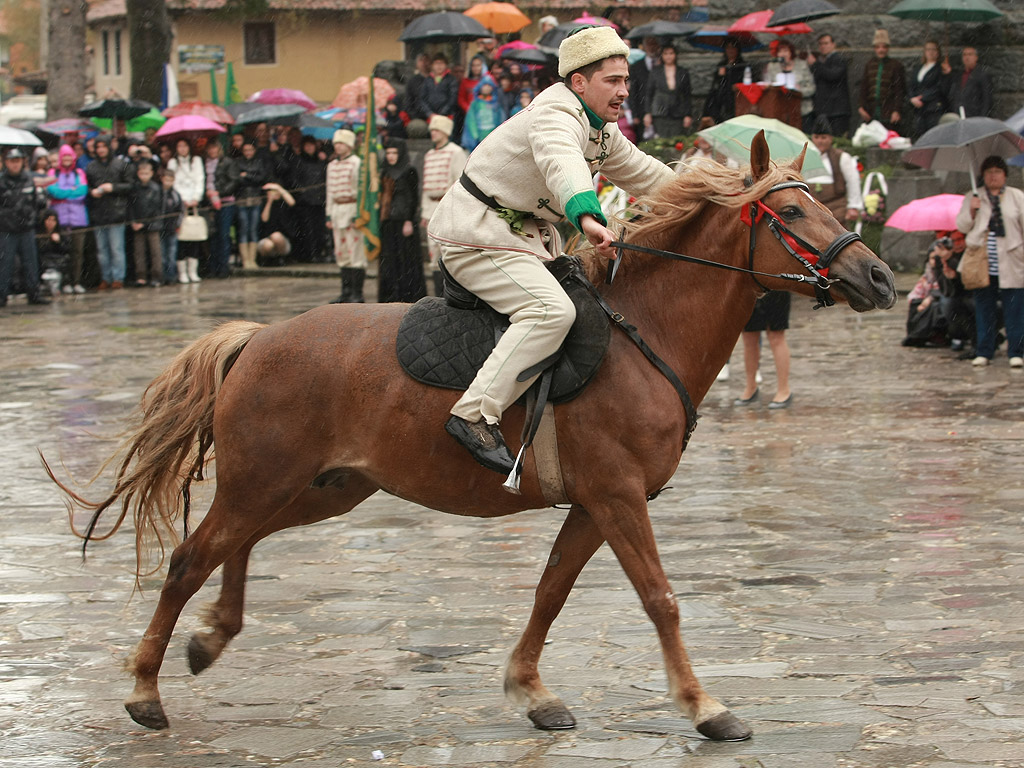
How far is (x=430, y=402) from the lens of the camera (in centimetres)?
552

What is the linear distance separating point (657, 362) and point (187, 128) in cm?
2043

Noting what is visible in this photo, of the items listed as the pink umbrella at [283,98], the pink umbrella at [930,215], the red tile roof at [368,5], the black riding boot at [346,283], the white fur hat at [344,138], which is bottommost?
the black riding boot at [346,283]

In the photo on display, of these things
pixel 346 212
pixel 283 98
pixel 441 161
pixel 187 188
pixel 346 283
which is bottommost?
pixel 346 283

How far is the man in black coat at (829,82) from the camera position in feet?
69.8

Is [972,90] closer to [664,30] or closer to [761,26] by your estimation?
[761,26]

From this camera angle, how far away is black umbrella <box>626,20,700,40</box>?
23.2m

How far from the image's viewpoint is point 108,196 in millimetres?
22578

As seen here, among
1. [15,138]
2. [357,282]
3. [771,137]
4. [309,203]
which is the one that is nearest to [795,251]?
[771,137]

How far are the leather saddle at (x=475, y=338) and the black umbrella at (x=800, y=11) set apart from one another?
16.9m

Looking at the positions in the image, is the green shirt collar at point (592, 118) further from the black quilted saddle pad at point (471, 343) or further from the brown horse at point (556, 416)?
the black quilted saddle pad at point (471, 343)

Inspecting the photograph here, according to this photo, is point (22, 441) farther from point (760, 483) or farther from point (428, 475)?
point (428, 475)

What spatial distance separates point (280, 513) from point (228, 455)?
50 cm

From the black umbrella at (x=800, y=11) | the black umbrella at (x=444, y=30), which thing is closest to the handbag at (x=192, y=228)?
the black umbrella at (x=444, y=30)

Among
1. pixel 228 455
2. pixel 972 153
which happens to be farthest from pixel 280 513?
pixel 972 153
